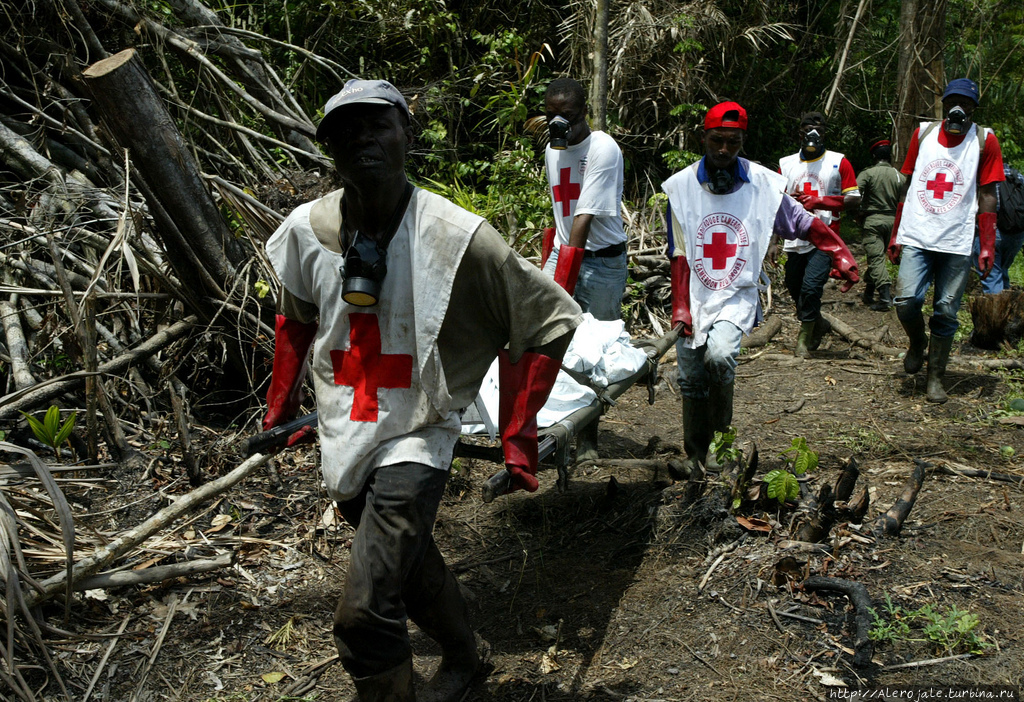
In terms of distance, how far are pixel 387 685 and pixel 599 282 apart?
125 inches

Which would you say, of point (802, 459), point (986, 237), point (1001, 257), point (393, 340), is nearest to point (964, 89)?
point (986, 237)

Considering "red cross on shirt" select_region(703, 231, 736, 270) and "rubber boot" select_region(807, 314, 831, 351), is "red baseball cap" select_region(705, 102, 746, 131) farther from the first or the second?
"rubber boot" select_region(807, 314, 831, 351)

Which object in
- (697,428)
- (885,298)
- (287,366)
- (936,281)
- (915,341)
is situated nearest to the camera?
(287,366)

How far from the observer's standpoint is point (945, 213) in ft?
19.0

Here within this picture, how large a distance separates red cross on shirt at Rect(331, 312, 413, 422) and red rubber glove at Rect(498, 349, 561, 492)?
1.20ft

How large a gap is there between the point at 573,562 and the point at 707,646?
0.89 metres

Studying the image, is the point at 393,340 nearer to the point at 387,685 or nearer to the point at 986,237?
the point at 387,685

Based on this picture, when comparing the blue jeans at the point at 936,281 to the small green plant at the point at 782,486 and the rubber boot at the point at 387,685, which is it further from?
the rubber boot at the point at 387,685

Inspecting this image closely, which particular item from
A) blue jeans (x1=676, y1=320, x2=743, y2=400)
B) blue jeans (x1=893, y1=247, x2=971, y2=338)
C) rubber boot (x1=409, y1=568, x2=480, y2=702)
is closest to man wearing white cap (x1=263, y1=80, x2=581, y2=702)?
rubber boot (x1=409, y1=568, x2=480, y2=702)

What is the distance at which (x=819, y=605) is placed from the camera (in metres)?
3.39

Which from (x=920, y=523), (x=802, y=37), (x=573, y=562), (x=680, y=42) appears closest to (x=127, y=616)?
(x=573, y=562)

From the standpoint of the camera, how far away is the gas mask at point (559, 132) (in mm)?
4930

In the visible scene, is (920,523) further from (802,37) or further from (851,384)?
(802,37)

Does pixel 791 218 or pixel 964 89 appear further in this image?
pixel 964 89
